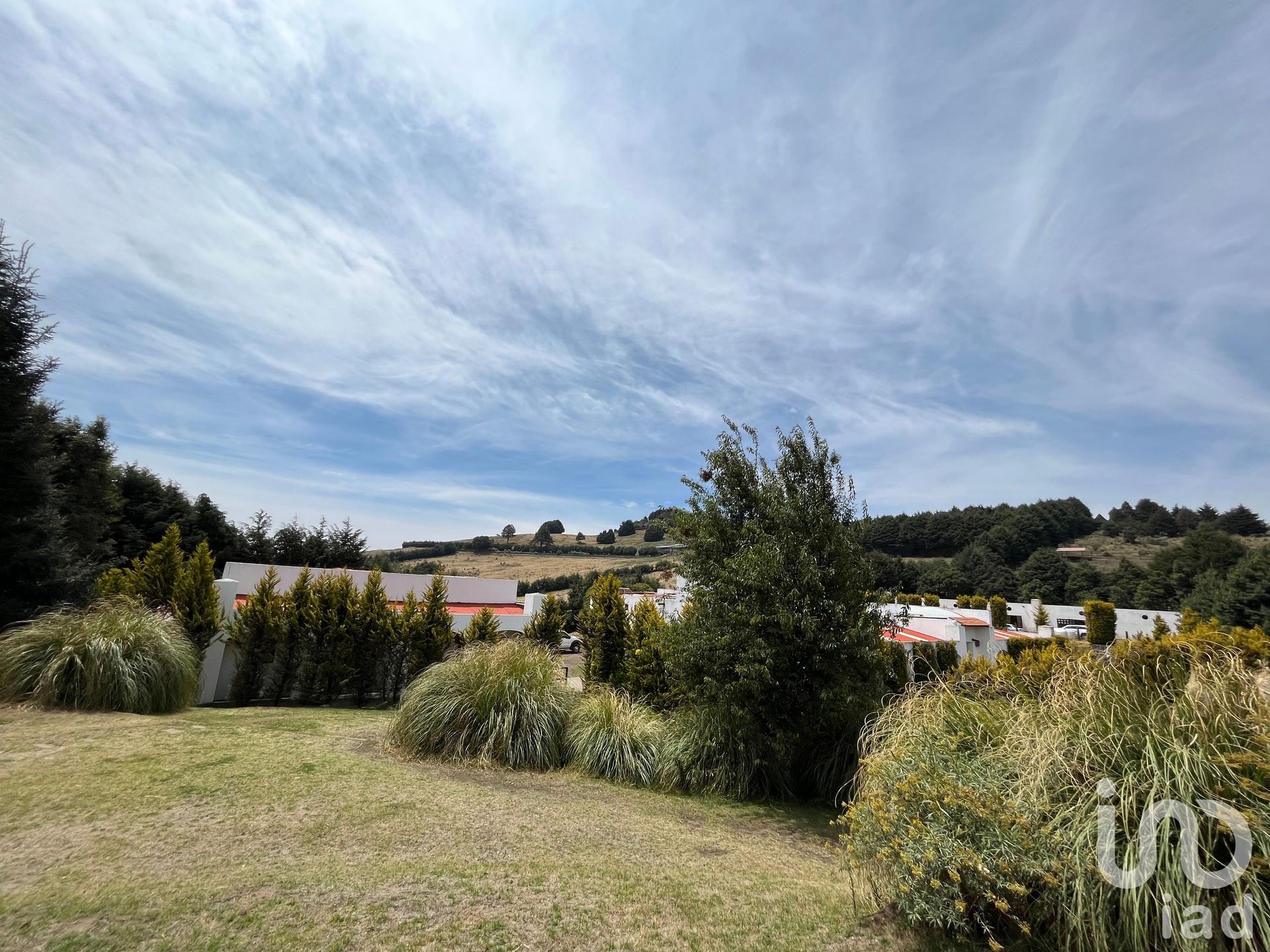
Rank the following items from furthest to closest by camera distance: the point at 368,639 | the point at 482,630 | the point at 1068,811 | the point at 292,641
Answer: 1. the point at 482,630
2. the point at 368,639
3. the point at 292,641
4. the point at 1068,811

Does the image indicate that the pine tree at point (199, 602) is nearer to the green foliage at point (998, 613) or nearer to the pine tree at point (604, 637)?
the pine tree at point (604, 637)

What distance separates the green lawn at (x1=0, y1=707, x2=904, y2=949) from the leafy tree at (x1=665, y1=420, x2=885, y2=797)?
37.5 inches

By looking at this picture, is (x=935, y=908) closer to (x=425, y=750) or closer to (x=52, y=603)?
(x=425, y=750)

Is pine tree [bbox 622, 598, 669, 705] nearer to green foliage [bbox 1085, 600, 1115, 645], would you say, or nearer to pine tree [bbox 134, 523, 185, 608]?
pine tree [bbox 134, 523, 185, 608]

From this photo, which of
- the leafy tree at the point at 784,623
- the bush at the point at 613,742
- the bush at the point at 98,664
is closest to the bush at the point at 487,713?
the bush at the point at 613,742

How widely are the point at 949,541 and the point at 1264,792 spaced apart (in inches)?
3536

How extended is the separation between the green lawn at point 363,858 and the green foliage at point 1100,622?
32.2m

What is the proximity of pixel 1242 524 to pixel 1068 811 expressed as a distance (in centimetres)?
10165

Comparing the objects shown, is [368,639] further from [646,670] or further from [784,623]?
[784,623]

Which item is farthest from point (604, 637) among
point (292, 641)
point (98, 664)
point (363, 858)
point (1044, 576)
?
point (1044, 576)

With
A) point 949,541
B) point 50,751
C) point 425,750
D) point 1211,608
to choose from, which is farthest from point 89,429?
point 949,541

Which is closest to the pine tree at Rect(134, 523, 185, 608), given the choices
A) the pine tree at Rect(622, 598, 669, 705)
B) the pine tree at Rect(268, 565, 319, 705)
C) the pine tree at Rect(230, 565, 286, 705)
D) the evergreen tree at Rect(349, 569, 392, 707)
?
the pine tree at Rect(230, 565, 286, 705)

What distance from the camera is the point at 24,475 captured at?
32.2 feet

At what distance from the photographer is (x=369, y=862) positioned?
374 centimetres
